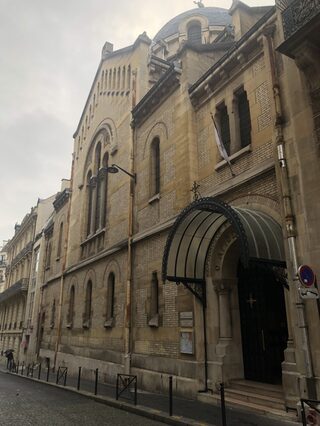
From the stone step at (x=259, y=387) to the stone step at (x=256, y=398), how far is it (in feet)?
0.30

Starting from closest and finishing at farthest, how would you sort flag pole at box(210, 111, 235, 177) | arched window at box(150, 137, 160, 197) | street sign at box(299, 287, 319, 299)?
street sign at box(299, 287, 319, 299), flag pole at box(210, 111, 235, 177), arched window at box(150, 137, 160, 197)

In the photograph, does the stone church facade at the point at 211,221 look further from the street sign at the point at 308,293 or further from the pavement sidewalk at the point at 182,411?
→ the street sign at the point at 308,293

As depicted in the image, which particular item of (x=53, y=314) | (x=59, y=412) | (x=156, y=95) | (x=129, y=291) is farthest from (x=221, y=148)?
(x=53, y=314)

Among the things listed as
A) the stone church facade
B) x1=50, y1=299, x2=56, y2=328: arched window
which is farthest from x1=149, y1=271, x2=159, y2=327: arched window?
x1=50, y1=299, x2=56, y2=328: arched window

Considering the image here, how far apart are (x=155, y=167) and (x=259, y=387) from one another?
9.30 meters

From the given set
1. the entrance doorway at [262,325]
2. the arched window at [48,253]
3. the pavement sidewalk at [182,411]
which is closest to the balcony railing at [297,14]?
the entrance doorway at [262,325]

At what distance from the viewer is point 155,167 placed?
1560cm

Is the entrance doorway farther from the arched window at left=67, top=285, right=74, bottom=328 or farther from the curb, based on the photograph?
the arched window at left=67, top=285, right=74, bottom=328

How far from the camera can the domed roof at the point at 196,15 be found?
31.8 metres

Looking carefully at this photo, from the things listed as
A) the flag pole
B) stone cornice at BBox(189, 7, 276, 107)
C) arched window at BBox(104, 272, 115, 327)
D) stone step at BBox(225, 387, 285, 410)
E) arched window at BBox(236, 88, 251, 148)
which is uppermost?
stone cornice at BBox(189, 7, 276, 107)

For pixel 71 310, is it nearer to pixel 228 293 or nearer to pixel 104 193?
pixel 104 193

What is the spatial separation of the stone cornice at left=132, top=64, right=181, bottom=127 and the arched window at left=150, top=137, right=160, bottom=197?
149 centimetres

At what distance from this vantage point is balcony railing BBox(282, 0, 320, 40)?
8.02 meters

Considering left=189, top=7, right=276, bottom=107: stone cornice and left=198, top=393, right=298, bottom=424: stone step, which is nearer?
left=198, top=393, right=298, bottom=424: stone step
